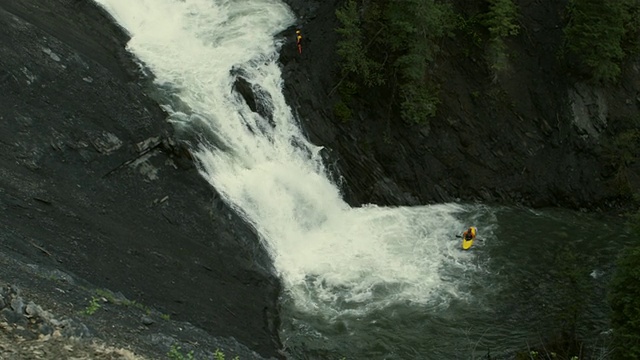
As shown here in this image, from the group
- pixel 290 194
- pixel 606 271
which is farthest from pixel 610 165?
pixel 290 194

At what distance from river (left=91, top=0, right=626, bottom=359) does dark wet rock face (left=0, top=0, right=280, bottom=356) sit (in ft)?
3.53

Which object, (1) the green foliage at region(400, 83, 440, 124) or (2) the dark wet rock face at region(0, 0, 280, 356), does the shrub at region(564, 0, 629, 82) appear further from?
(2) the dark wet rock face at region(0, 0, 280, 356)

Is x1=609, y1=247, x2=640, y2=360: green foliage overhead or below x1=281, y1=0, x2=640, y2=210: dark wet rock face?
below

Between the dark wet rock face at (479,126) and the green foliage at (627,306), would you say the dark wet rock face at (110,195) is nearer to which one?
the dark wet rock face at (479,126)

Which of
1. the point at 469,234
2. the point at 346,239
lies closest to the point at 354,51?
the point at 346,239

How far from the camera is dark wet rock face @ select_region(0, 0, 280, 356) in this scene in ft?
45.4

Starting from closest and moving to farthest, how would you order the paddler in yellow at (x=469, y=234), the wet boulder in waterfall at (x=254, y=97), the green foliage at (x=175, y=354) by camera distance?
1. the green foliage at (x=175, y=354)
2. the paddler in yellow at (x=469, y=234)
3. the wet boulder in waterfall at (x=254, y=97)

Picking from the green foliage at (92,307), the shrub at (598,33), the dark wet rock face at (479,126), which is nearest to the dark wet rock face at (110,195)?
the green foliage at (92,307)

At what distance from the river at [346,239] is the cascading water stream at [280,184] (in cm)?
4

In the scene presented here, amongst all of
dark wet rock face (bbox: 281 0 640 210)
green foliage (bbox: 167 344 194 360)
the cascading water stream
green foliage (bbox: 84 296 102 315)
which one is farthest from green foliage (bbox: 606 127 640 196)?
green foliage (bbox: 84 296 102 315)

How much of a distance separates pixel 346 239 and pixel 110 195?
722cm

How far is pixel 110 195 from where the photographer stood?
51.4 feet

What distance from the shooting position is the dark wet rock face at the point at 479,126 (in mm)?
21922

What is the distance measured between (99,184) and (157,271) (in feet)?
9.06
